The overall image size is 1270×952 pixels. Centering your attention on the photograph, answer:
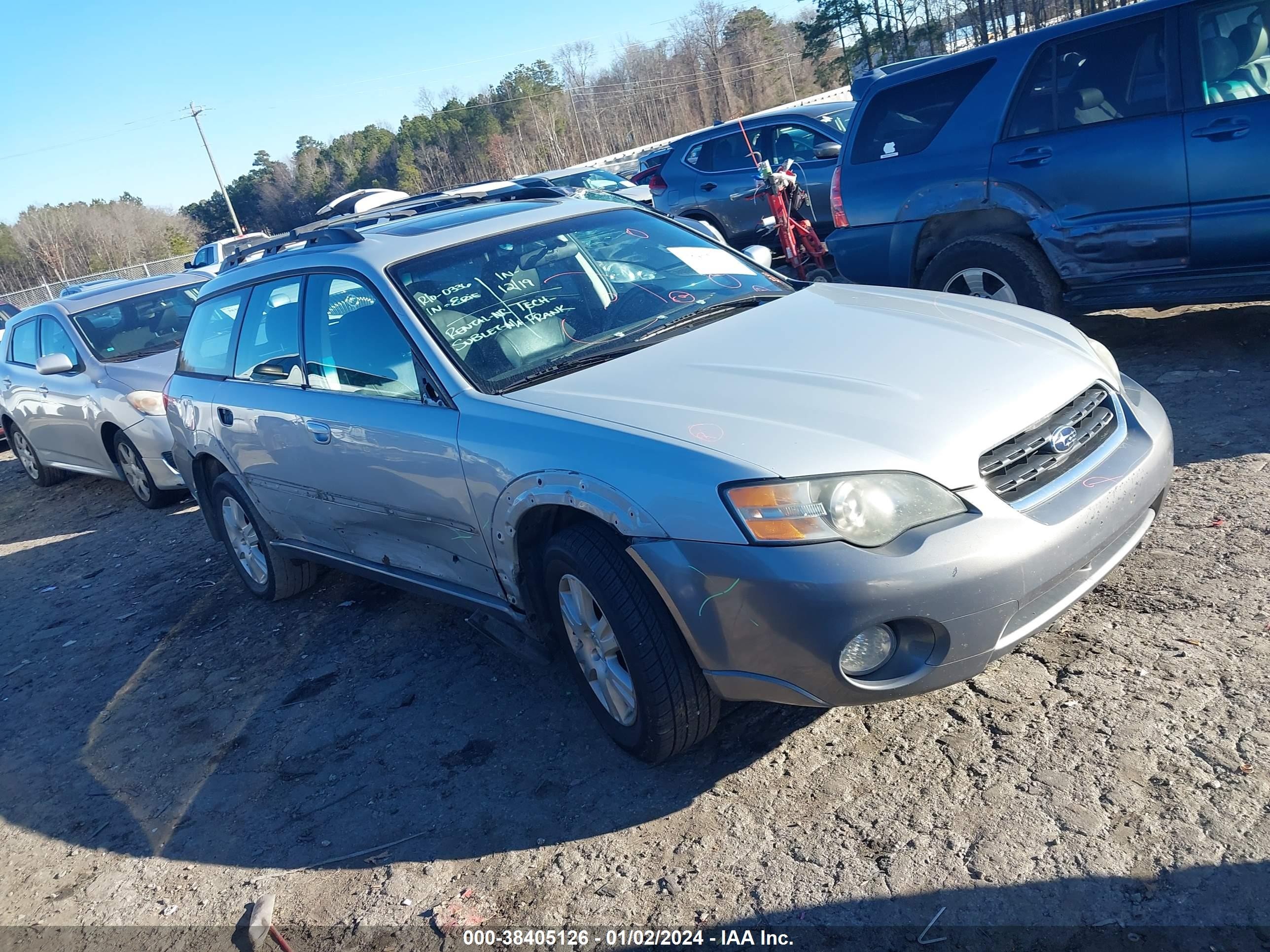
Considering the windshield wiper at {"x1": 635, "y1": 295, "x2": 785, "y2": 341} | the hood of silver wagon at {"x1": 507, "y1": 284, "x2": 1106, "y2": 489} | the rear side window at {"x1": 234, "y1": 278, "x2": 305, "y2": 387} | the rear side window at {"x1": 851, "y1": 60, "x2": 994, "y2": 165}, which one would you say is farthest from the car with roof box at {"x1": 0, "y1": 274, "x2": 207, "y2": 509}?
the rear side window at {"x1": 851, "y1": 60, "x2": 994, "y2": 165}

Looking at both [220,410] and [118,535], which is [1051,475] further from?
[118,535]

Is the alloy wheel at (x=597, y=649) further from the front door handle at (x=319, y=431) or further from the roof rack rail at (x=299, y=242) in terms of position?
the roof rack rail at (x=299, y=242)

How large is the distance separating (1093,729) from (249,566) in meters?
4.35

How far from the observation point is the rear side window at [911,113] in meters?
6.21

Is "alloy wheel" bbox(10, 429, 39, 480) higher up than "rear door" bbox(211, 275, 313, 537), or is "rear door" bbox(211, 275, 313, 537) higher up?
"rear door" bbox(211, 275, 313, 537)

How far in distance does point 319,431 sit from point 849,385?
2266 millimetres

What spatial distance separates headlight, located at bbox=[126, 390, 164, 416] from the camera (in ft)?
24.8

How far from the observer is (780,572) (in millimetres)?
2607

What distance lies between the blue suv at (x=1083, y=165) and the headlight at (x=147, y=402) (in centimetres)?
523

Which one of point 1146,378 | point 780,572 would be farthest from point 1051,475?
point 1146,378

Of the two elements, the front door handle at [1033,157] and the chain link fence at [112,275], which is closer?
the front door handle at [1033,157]

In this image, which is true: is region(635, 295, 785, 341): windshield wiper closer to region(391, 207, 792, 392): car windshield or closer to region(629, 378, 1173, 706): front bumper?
region(391, 207, 792, 392): car windshield

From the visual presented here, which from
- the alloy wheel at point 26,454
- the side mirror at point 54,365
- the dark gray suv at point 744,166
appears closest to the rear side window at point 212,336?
the side mirror at point 54,365

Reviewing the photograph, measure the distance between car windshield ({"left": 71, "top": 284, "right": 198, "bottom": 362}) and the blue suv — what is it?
5.73 metres
